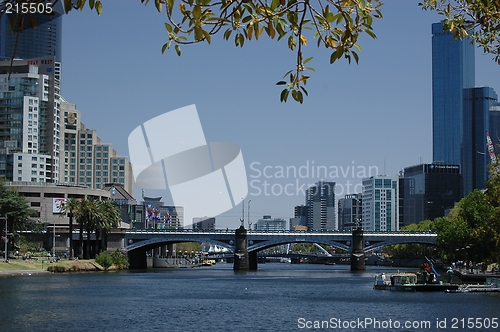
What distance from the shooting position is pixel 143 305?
75062mm

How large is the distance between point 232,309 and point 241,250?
112435 mm

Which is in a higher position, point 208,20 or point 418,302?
point 208,20

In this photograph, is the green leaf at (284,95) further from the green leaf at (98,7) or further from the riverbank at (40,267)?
the riverbank at (40,267)

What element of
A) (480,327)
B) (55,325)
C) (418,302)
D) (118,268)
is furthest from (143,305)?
(118,268)

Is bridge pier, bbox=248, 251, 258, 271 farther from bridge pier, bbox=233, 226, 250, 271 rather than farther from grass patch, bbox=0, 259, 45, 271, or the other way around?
grass patch, bbox=0, 259, 45, 271

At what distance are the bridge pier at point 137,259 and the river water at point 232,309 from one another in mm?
82957

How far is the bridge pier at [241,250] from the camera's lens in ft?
599

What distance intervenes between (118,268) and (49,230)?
73.6 feet

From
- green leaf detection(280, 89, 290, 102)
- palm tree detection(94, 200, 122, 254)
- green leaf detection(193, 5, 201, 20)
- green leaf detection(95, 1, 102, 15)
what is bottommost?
palm tree detection(94, 200, 122, 254)

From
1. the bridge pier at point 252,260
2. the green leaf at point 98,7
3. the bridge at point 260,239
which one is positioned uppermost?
the green leaf at point 98,7

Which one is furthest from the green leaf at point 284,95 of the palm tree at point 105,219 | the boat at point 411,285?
the palm tree at point 105,219

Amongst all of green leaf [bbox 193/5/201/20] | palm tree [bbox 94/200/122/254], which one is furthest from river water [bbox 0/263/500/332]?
palm tree [bbox 94/200/122/254]

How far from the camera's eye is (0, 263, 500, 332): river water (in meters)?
57.9

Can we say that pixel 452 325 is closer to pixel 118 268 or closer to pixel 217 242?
pixel 118 268
